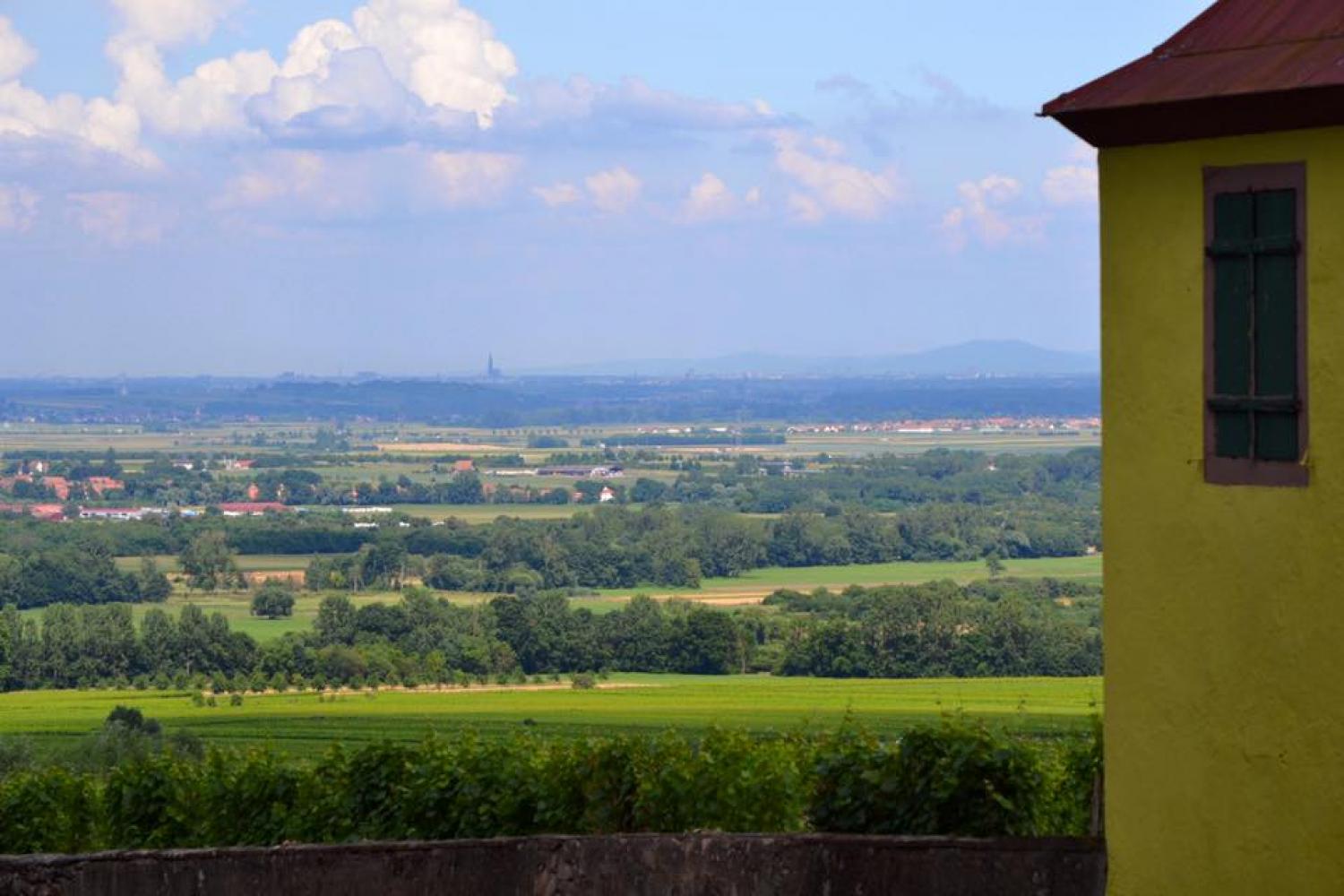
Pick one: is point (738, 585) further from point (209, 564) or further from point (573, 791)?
point (573, 791)

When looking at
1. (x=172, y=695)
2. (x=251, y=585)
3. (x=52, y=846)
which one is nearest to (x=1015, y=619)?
(x=172, y=695)

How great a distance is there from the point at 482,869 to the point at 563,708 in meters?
56.1

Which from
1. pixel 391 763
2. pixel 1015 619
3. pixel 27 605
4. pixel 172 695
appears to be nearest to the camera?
pixel 391 763

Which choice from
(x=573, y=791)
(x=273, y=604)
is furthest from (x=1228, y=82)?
(x=273, y=604)

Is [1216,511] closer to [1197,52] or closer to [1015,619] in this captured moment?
[1197,52]

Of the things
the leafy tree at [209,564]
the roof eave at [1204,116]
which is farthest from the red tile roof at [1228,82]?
the leafy tree at [209,564]

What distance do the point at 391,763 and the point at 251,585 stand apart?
129451 millimetres

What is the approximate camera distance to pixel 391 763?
20.9 m

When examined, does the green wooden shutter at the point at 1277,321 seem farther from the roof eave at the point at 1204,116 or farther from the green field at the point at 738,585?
the green field at the point at 738,585

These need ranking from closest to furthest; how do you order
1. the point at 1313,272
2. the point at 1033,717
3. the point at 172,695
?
1. the point at 1313,272
2. the point at 1033,717
3. the point at 172,695

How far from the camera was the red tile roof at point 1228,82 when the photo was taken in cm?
1098

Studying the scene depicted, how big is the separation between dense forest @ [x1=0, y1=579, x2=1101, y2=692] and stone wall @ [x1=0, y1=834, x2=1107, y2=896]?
6952cm

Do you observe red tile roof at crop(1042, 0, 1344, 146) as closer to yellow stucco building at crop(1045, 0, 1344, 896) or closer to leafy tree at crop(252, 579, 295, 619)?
yellow stucco building at crop(1045, 0, 1344, 896)

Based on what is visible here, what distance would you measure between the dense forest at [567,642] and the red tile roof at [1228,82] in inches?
2887
